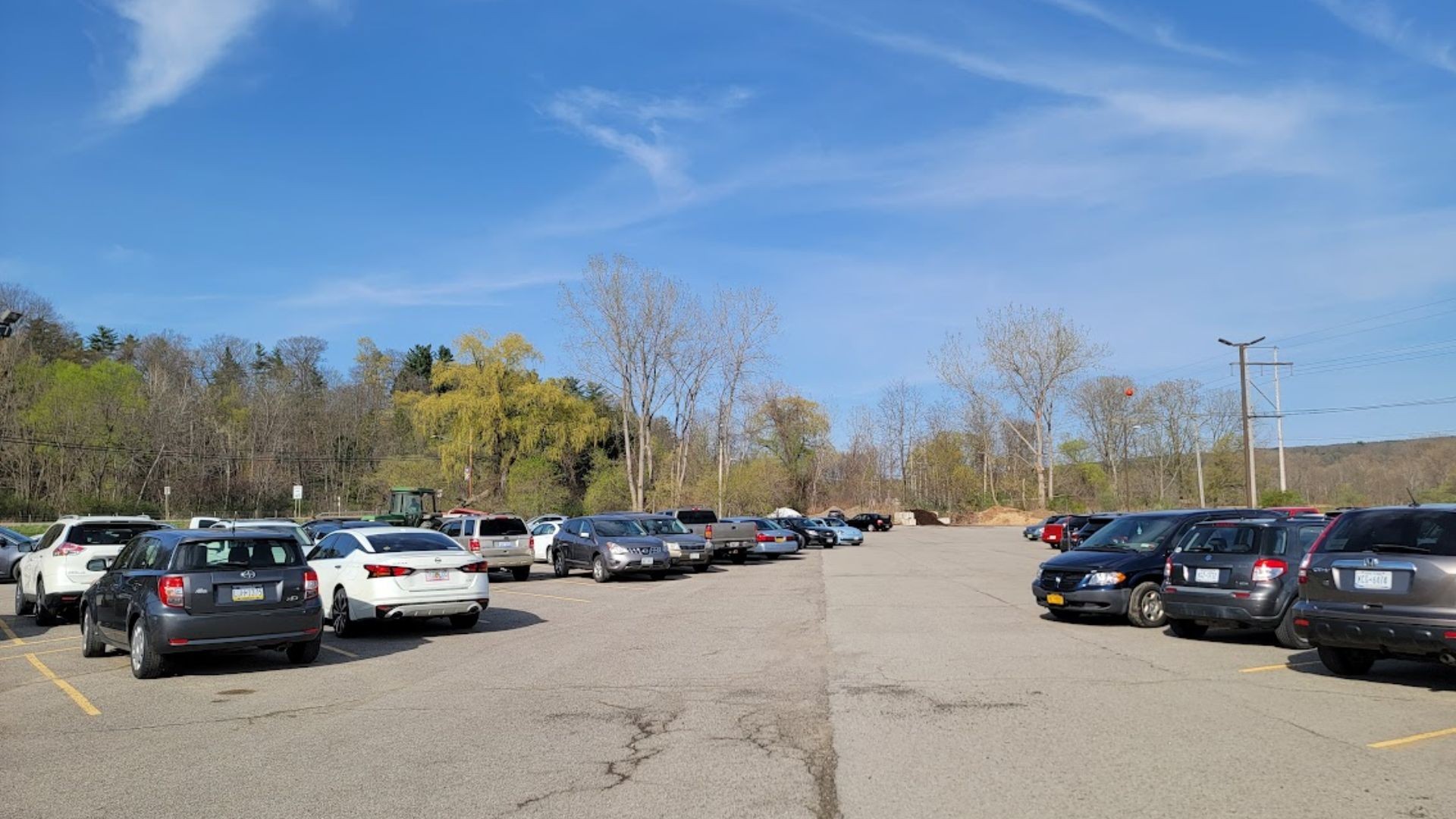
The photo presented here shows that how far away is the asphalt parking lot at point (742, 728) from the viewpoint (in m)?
6.06

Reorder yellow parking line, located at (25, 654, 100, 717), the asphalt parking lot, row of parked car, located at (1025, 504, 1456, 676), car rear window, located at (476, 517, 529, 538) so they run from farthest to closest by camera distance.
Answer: car rear window, located at (476, 517, 529, 538), yellow parking line, located at (25, 654, 100, 717), row of parked car, located at (1025, 504, 1456, 676), the asphalt parking lot

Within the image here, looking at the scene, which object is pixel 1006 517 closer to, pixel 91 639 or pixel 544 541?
pixel 544 541

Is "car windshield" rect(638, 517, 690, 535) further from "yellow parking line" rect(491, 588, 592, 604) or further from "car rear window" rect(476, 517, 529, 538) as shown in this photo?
"yellow parking line" rect(491, 588, 592, 604)

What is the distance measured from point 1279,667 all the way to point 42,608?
18.2 meters

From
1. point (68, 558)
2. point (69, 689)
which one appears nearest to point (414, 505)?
point (68, 558)

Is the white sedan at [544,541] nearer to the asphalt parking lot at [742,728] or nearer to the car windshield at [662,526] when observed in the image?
the car windshield at [662,526]

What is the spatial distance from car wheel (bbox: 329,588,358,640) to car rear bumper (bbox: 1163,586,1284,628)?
11.0 meters

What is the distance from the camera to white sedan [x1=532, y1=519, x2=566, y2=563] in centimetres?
3044

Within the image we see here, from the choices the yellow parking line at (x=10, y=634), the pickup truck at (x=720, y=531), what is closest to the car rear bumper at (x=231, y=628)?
the yellow parking line at (x=10, y=634)

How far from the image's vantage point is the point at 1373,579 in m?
9.33

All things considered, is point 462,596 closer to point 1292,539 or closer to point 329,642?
point 329,642

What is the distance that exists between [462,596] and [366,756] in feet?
24.8

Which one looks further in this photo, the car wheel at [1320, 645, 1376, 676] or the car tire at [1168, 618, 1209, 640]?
the car tire at [1168, 618, 1209, 640]

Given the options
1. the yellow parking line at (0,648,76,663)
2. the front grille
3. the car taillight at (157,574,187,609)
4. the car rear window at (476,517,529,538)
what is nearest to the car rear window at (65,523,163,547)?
the yellow parking line at (0,648,76,663)
